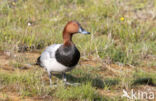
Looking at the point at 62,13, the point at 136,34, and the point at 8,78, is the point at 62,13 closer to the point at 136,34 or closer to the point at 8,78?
the point at 136,34

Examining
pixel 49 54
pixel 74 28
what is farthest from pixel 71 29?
pixel 49 54

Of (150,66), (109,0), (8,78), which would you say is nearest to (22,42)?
(8,78)

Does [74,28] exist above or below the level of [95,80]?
above

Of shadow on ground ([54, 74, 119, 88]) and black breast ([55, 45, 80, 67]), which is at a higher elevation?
black breast ([55, 45, 80, 67])

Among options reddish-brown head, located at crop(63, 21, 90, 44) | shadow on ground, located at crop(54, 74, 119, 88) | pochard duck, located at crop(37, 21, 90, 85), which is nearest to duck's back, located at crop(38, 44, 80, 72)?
pochard duck, located at crop(37, 21, 90, 85)

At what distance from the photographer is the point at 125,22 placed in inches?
299

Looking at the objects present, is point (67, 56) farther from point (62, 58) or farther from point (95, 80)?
point (95, 80)

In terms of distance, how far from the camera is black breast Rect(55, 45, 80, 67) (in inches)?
189

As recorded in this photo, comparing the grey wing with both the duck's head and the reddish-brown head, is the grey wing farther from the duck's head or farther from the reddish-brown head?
the duck's head

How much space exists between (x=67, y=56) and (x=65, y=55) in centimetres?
4

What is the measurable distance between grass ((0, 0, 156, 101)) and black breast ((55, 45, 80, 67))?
0.30 meters

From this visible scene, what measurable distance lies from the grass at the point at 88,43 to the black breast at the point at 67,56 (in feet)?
1.00

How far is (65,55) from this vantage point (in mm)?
4848

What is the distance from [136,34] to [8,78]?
329cm
